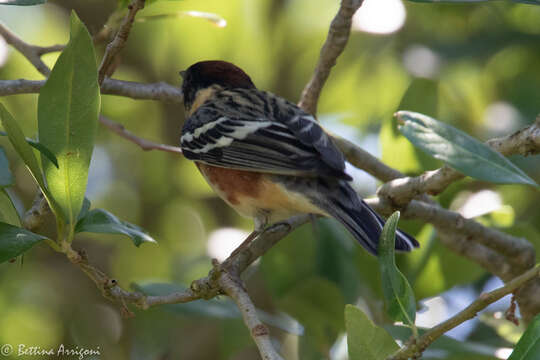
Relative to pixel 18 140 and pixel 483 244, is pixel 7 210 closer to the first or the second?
pixel 18 140

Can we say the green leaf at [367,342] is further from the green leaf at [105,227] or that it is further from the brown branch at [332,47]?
the brown branch at [332,47]

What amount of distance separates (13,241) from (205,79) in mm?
2207

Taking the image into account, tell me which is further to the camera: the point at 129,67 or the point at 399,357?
the point at 129,67

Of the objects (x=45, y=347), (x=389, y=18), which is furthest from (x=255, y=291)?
(x=389, y=18)

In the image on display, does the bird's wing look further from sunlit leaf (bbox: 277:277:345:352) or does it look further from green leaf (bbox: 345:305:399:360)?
green leaf (bbox: 345:305:399:360)

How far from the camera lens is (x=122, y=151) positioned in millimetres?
5496

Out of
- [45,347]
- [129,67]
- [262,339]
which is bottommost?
[45,347]

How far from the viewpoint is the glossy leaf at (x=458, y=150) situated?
2029mm

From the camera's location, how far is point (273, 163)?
3.21m

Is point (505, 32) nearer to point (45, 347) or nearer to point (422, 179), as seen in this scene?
point (422, 179)

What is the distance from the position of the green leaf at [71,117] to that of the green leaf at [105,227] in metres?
0.10

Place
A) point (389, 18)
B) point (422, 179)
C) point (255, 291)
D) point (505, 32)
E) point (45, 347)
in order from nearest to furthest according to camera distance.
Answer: point (422, 179) < point (389, 18) < point (45, 347) < point (505, 32) < point (255, 291)

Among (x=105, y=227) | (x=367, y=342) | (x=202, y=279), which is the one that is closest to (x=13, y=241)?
(x=105, y=227)

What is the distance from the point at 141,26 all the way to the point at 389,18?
2.11 metres
